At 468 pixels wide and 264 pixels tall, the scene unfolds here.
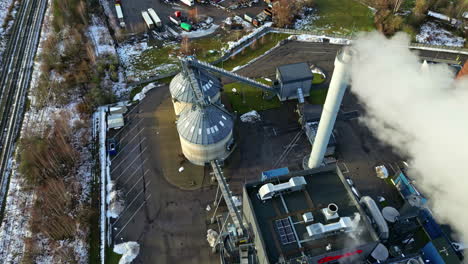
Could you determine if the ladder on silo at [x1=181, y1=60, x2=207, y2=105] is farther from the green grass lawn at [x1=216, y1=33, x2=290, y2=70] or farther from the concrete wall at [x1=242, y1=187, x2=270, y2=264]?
the green grass lawn at [x1=216, y1=33, x2=290, y2=70]

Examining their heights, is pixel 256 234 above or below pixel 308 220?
below

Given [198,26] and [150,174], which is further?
[198,26]

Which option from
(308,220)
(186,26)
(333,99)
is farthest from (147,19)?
(308,220)

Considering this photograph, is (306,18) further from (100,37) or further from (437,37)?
(100,37)

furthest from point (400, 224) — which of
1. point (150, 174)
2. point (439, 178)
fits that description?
point (150, 174)

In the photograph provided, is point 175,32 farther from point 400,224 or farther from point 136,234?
point 400,224

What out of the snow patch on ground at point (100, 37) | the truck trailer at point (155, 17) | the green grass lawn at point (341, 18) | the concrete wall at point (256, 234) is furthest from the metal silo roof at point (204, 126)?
the green grass lawn at point (341, 18)
